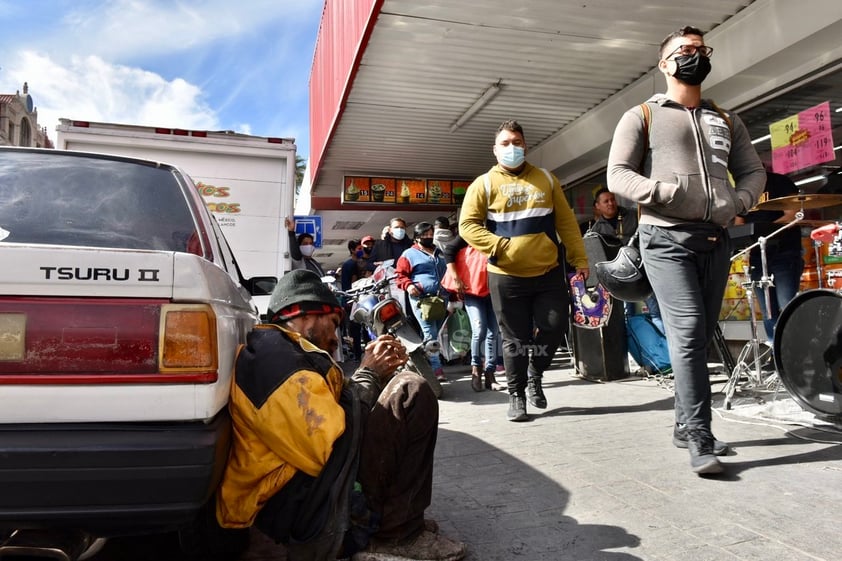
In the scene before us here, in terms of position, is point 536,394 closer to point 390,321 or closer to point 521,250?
point 521,250

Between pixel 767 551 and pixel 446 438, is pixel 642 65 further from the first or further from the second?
pixel 767 551

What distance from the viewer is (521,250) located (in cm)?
397

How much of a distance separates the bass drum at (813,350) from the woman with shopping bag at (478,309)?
108 inches

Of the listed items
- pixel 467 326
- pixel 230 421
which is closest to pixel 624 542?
pixel 230 421

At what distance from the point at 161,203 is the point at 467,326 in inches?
214

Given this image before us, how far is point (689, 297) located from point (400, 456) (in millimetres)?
1720

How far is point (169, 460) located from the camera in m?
1.53

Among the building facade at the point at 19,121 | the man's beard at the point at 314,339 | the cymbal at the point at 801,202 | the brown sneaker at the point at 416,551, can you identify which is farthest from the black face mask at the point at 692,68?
the building facade at the point at 19,121

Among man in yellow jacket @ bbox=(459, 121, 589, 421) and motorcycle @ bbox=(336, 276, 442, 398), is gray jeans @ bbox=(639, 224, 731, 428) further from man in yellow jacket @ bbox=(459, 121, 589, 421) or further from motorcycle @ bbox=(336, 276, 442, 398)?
motorcycle @ bbox=(336, 276, 442, 398)

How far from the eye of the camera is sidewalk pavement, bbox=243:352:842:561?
82.0 inches

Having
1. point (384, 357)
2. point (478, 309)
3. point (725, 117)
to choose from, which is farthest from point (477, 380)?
point (384, 357)

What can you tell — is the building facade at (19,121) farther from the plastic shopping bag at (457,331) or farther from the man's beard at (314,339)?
the man's beard at (314,339)

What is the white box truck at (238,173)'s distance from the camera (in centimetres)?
710

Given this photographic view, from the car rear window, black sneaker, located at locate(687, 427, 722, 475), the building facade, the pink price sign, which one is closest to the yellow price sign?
the pink price sign
